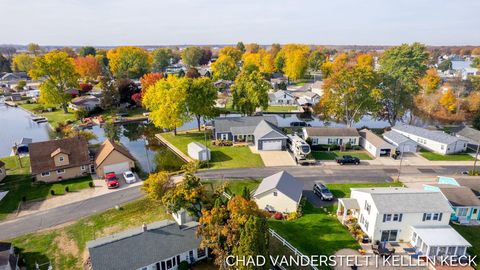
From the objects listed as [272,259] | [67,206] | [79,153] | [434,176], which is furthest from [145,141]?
[434,176]

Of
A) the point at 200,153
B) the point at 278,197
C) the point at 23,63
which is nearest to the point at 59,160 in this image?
the point at 200,153

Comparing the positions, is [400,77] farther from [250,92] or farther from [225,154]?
[225,154]

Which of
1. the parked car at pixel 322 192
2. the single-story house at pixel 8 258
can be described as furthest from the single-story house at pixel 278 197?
the single-story house at pixel 8 258

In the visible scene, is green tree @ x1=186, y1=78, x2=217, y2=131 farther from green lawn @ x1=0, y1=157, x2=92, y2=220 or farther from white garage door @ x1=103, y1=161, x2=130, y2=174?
green lawn @ x1=0, y1=157, x2=92, y2=220

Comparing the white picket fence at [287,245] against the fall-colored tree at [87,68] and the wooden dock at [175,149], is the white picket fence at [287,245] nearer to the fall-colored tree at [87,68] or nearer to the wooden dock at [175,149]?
the wooden dock at [175,149]

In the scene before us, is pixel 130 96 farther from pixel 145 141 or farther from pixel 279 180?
pixel 279 180

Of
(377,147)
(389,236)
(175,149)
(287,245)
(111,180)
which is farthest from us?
(175,149)

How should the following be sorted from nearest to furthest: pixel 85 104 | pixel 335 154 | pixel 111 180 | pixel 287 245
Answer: pixel 287 245 → pixel 111 180 → pixel 335 154 → pixel 85 104
